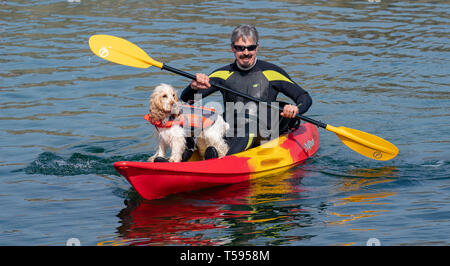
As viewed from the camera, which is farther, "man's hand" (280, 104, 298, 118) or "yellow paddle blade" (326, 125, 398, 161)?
"yellow paddle blade" (326, 125, 398, 161)

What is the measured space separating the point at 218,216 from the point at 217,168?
745mm

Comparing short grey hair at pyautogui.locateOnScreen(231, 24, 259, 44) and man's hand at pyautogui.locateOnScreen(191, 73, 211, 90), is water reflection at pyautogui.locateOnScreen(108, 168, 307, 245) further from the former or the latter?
short grey hair at pyautogui.locateOnScreen(231, 24, 259, 44)

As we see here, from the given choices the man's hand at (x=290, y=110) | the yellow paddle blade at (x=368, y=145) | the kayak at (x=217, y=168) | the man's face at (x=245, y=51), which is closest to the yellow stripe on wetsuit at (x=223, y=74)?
the man's face at (x=245, y=51)

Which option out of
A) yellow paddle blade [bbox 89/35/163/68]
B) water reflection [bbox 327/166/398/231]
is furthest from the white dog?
water reflection [bbox 327/166/398/231]

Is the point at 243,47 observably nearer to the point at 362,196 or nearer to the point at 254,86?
the point at 254,86

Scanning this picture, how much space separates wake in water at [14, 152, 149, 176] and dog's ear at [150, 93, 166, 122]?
47.8 inches

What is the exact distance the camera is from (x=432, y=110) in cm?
978

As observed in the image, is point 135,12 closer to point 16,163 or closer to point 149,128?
point 149,128

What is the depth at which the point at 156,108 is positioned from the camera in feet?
21.5

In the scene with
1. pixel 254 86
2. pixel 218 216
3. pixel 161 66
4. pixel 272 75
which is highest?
pixel 161 66

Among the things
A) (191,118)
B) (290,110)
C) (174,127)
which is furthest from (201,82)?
(290,110)

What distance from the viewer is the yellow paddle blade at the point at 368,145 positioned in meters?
7.84

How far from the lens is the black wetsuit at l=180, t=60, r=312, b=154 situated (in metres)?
7.29

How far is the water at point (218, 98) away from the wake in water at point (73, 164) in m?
0.03
